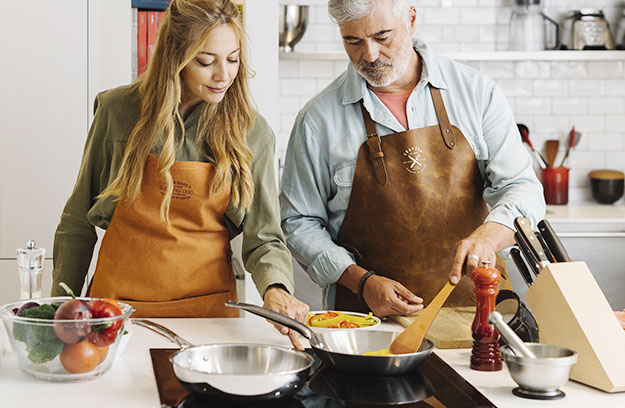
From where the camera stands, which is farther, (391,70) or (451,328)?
(391,70)

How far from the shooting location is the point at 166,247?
2.17 metres

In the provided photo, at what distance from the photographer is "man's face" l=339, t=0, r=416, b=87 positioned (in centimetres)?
233

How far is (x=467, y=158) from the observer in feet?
8.03

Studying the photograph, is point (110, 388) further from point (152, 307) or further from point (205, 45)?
point (205, 45)

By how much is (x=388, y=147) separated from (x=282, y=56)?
2.15m

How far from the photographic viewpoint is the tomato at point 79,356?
1.41 metres

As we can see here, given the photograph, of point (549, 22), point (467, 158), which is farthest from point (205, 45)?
point (549, 22)

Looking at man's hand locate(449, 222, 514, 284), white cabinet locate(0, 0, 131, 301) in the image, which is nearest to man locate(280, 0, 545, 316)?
man's hand locate(449, 222, 514, 284)

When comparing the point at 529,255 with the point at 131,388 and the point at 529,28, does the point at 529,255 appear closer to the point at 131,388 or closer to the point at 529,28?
the point at 131,388

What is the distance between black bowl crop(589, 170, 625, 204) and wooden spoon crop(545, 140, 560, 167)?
26cm

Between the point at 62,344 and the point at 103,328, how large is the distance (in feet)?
0.26

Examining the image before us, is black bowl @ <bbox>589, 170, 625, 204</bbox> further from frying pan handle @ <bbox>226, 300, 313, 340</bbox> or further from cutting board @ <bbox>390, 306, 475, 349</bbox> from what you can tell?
frying pan handle @ <bbox>226, 300, 313, 340</bbox>

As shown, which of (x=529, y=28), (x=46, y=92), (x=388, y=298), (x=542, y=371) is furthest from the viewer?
(x=529, y=28)

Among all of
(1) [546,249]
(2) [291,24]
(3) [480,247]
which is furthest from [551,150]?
(1) [546,249]
